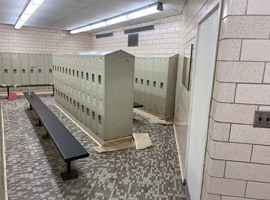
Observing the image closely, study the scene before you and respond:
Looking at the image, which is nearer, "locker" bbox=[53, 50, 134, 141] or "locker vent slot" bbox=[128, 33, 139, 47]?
"locker" bbox=[53, 50, 134, 141]

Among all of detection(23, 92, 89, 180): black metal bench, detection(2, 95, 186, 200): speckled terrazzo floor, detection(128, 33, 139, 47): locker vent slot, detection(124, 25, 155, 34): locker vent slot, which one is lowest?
detection(2, 95, 186, 200): speckled terrazzo floor

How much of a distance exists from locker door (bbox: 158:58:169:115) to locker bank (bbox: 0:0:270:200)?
3 cm

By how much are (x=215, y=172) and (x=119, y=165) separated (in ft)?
5.78

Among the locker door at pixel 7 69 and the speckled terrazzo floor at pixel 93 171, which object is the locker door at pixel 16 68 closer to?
the locker door at pixel 7 69

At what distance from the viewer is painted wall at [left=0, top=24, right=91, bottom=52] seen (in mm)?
7770

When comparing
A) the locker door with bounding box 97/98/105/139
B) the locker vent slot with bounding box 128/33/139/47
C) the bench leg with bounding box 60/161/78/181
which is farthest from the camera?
the locker vent slot with bounding box 128/33/139/47

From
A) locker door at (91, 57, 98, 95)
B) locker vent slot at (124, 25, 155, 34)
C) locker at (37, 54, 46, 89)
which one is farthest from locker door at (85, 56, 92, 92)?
locker at (37, 54, 46, 89)

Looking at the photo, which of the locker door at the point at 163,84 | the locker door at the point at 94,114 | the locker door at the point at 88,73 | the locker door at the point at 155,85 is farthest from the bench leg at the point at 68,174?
the locker door at the point at 155,85

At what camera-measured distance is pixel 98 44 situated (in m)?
9.14

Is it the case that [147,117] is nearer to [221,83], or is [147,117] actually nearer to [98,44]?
[221,83]

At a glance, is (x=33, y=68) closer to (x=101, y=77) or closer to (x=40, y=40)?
(x=40, y=40)

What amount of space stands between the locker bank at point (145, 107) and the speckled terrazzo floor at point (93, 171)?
2cm

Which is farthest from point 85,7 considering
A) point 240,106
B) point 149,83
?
point 240,106

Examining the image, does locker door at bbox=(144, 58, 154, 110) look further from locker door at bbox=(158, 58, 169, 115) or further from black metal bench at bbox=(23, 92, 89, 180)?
black metal bench at bbox=(23, 92, 89, 180)
